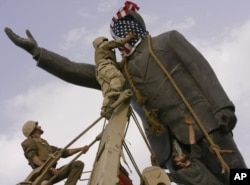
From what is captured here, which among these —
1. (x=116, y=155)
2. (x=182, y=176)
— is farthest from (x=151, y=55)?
(x=116, y=155)

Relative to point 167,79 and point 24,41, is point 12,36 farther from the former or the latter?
point 167,79

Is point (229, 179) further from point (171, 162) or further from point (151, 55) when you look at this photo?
point (151, 55)

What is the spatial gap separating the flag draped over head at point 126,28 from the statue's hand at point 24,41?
819 mm

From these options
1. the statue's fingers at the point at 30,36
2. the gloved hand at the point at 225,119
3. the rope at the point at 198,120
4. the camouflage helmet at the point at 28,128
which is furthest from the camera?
the statue's fingers at the point at 30,36

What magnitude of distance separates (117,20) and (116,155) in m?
2.10

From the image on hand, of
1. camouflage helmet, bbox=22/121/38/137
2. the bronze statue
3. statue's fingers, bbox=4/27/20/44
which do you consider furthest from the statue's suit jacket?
camouflage helmet, bbox=22/121/38/137

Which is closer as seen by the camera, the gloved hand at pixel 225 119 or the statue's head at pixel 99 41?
the gloved hand at pixel 225 119

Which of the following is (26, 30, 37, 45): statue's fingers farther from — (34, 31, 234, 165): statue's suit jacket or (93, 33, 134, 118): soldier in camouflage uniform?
(93, 33, 134, 118): soldier in camouflage uniform

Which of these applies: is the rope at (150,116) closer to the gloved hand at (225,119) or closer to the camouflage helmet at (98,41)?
the camouflage helmet at (98,41)

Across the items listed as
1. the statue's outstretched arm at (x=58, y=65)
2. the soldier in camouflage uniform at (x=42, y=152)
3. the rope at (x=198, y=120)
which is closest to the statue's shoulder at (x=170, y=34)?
the rope at (x=198, y=120)

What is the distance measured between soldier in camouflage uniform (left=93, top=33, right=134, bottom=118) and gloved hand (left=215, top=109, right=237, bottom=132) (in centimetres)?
89

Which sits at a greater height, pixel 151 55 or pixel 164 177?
pixel 151 55

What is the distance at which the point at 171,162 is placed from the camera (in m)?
5.45

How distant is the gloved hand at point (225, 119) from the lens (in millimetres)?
5020
